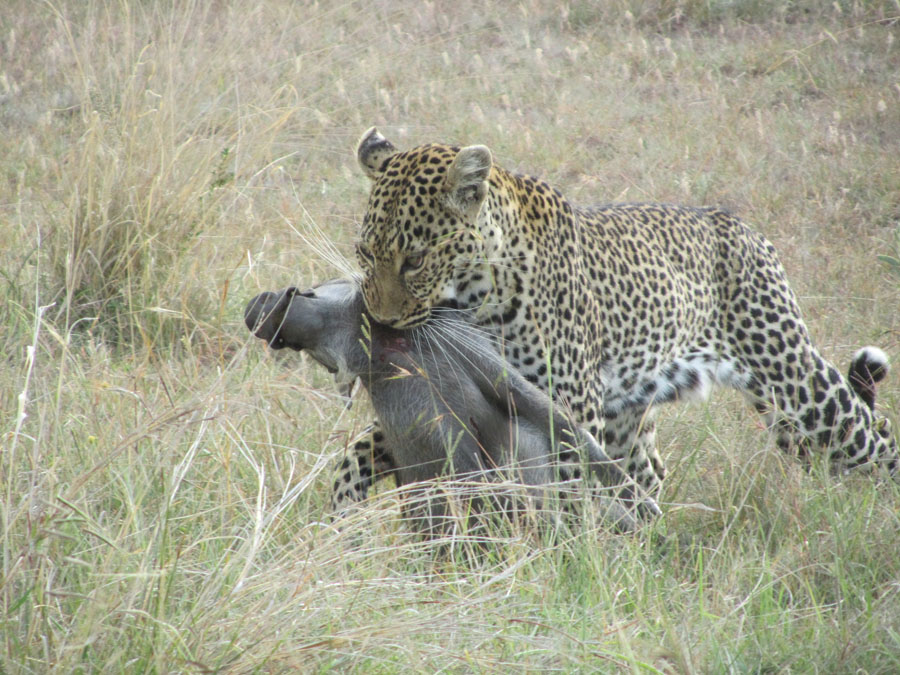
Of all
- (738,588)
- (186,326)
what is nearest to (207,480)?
(738,588)

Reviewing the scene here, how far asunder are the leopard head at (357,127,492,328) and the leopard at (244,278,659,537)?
0.31 feet

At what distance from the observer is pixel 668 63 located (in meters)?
11.2

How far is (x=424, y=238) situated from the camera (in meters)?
4.39

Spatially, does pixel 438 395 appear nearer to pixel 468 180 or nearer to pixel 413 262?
pixel 413 262

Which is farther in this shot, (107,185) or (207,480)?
(107,185)

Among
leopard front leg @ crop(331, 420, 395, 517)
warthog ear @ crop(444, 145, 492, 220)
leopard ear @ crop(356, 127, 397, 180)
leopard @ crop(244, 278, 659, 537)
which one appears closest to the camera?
leopard @ crop(244, 278, 659, 537)

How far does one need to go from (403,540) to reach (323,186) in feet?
17.5

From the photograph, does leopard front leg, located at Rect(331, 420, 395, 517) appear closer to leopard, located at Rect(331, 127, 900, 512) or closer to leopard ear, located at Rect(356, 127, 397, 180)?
leopard, located at Rect(331, 127, 900, 512)

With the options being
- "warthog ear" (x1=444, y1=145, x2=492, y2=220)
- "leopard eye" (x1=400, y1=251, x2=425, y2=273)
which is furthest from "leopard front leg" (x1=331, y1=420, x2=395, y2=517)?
"warthog ear" (x1=444, y1=145, x2=492, y2=220)

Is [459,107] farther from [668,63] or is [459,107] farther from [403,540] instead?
[403,540]

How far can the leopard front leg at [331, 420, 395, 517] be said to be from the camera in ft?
15.1

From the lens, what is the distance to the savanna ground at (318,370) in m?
2.99

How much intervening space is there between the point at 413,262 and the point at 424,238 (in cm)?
10

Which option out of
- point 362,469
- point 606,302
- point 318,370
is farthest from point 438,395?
Result: point 318,370
